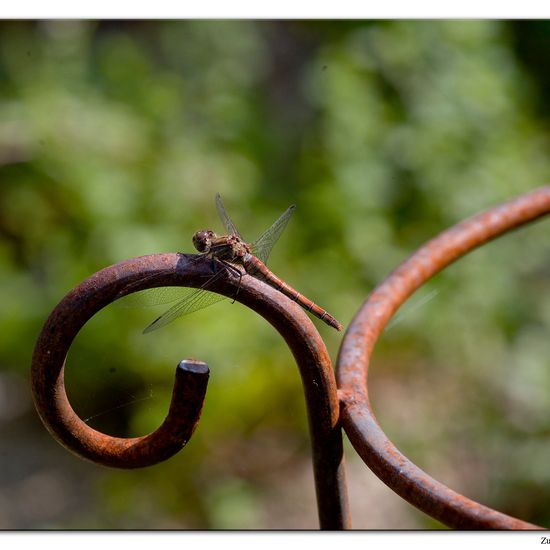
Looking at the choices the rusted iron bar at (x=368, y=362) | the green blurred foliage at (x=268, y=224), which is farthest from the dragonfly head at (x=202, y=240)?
the green blurred foliage at (x=268, y=224)

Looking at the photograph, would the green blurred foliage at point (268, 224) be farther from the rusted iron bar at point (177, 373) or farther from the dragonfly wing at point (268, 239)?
Result: the rusted iron bar at point (177, 373)

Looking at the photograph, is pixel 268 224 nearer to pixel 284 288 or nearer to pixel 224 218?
pixel 224 218

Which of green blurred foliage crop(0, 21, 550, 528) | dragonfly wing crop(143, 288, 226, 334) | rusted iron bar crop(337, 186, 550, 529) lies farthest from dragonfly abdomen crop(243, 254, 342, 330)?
green blurred foliage crop(0, 21, 550, 528)

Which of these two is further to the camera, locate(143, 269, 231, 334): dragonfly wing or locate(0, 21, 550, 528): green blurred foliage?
locate(0, 21, 550, 528): green blurred foliage

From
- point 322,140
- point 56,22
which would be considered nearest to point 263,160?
point 322,140

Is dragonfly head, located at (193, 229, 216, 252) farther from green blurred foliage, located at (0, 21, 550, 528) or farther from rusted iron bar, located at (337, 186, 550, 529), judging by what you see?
green blurred foliage, located at (0, 21, 550, 528)

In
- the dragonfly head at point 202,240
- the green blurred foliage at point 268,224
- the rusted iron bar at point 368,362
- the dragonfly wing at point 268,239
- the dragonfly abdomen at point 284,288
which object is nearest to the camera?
the rusted iron bar at point 368,362
